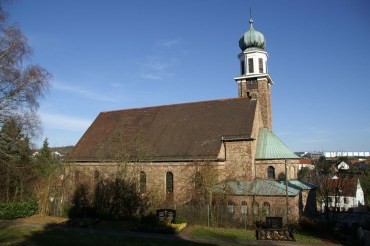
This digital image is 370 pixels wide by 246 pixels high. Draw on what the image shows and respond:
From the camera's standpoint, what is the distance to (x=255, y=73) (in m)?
34.0

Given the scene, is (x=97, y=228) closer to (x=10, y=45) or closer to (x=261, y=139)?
(x=10, y=45)

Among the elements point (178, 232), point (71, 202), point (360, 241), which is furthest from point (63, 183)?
point (360, 241)

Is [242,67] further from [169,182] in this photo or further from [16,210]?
[16,210]

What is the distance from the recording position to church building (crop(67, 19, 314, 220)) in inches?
1006

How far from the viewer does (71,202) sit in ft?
92.6

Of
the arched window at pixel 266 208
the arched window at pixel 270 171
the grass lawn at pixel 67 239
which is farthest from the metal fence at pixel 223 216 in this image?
the arched window at pixel 270 171

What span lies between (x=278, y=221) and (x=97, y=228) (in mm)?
11759

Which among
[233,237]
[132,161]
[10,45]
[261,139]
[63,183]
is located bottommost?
[233,237]

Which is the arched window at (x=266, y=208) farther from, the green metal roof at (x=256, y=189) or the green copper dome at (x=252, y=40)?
the green copper dome at (x=252, y=40)

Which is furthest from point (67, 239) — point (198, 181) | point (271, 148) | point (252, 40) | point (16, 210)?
point (252, 40)

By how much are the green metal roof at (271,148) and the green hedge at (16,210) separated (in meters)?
19.0

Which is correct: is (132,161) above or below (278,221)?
above

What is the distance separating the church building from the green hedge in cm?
446

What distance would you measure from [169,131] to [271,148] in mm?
9488
